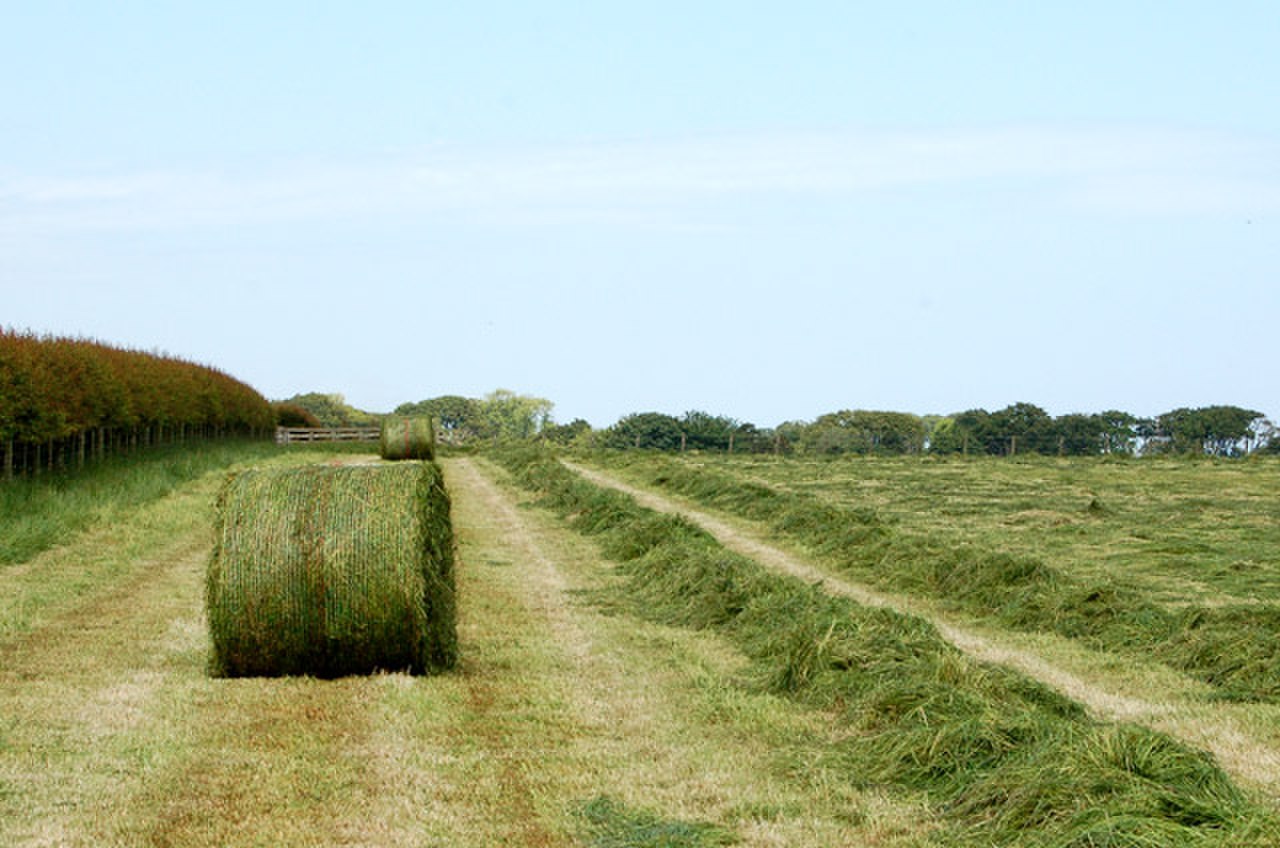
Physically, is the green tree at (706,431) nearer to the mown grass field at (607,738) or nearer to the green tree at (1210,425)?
the green tree at (1210,425)

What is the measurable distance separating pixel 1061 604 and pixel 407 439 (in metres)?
32.4

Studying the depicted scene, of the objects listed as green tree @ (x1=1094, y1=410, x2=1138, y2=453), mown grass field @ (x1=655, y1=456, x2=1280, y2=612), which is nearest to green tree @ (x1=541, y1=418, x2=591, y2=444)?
green tree @ (x1=1094, y1=410, x2=1138, y2=453)

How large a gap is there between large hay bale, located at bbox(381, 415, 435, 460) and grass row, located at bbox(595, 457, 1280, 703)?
23.3 meters

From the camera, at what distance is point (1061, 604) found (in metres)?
13.7

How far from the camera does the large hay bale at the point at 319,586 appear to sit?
9.85m

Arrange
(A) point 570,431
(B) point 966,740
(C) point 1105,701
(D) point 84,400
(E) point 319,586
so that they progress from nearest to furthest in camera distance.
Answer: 1. (B) point 966,740
2. (E) point 319,586
3. (C) point 1105,701
4. (D) point 84,400
5. (A) point 570,431

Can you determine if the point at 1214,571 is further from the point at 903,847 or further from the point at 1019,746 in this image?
the point at 903,847

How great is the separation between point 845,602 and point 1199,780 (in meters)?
6.06

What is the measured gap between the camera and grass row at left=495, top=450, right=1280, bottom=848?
6234 millimetres

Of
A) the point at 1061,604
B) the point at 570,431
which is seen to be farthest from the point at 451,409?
the point at 1061,604

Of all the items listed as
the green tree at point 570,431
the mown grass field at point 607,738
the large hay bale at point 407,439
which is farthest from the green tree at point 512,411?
the mown grass field at point 607,738

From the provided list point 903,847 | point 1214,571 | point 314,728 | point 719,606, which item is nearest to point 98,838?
point 314,728

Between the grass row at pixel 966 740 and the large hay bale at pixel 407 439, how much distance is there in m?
31.0

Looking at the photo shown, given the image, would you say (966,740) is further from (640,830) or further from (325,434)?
(325,434)
